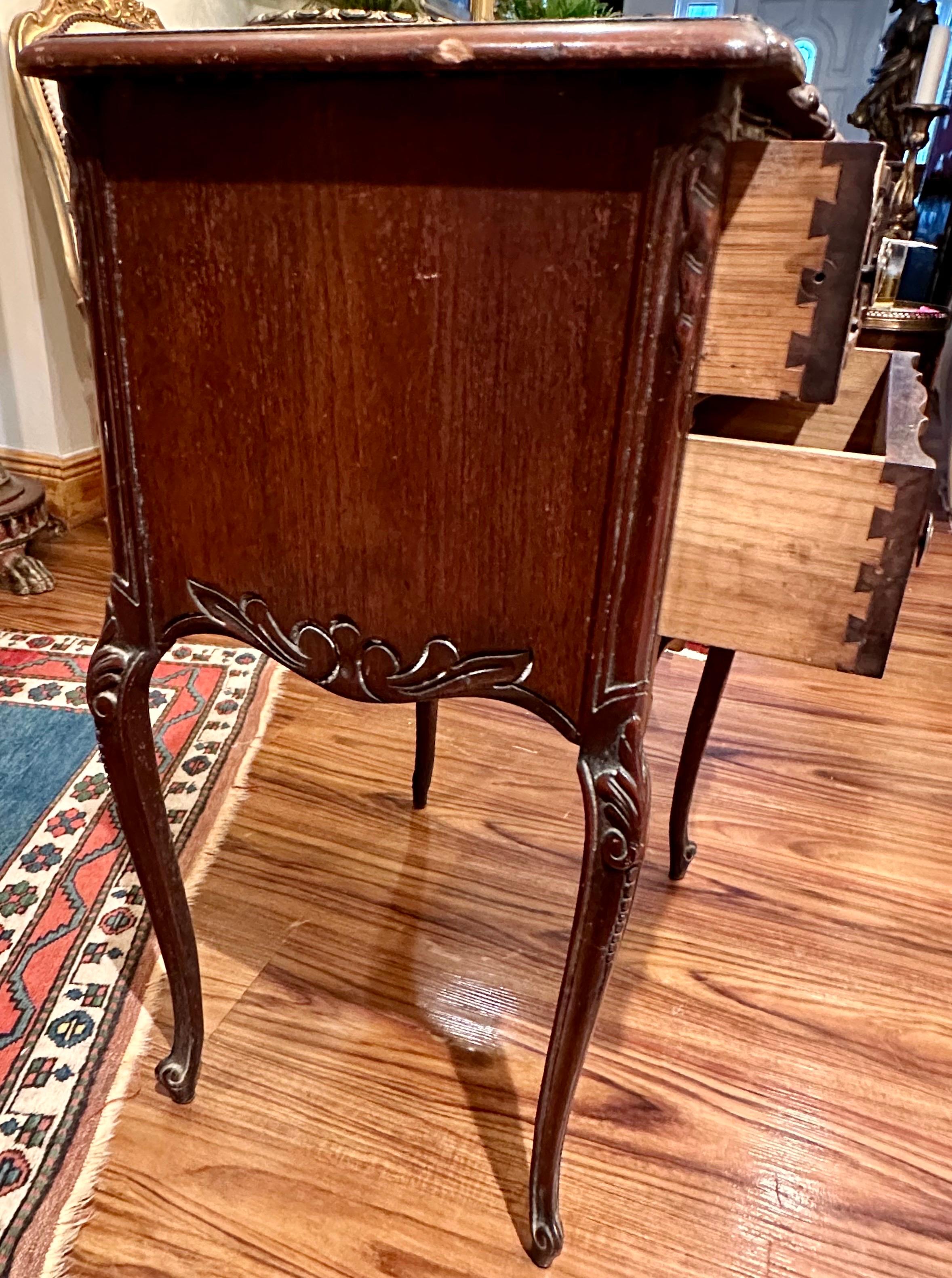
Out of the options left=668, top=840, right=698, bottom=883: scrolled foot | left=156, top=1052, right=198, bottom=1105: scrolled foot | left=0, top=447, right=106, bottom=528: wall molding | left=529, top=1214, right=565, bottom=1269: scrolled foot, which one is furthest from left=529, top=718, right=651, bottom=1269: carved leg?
left=0, top=447, right=106, bottom=528: wall molding

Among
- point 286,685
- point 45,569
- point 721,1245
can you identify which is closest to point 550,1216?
point 721,1245

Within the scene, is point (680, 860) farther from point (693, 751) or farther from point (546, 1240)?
point (546, 1240)

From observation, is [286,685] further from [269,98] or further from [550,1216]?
[269,98]

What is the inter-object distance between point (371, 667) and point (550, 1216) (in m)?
0.49

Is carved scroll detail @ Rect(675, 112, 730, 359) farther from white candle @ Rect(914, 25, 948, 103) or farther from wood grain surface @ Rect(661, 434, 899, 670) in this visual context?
white candle @ Rect(914, 25, 948, 103)

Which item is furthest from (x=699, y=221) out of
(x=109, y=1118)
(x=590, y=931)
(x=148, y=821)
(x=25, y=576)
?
(x=25, y=576)

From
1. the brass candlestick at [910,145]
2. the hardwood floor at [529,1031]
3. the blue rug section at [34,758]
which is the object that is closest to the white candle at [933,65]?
the brass candlestick at [910,145]

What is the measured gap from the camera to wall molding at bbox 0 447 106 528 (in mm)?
2188

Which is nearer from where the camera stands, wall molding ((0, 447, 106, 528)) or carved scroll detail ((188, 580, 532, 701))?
carved scroll detail ((188, 580, 532, 701))

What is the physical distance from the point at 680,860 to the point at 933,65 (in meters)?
1.94

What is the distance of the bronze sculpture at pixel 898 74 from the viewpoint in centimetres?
210

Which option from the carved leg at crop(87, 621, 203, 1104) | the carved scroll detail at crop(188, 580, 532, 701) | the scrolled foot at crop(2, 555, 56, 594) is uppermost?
the carved scroll detail at crop(188, 580, 532, 701)

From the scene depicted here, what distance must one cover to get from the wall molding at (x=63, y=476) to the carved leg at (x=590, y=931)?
1.89m

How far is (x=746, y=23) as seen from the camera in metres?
0.41
